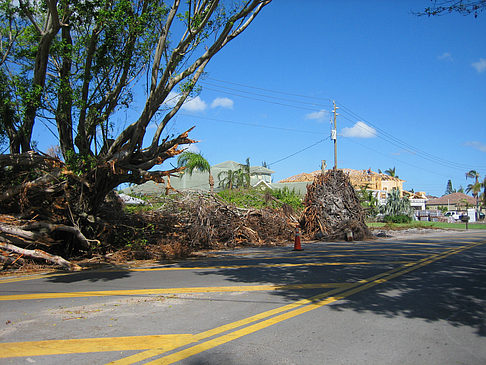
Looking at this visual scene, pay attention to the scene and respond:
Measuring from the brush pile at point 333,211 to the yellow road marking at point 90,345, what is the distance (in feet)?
50.5

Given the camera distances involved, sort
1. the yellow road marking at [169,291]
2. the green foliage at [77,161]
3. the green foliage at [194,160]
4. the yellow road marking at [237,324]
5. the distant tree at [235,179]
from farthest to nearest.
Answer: the distant tree at [235,179] < the green foliage at [194,160] < the green foliage at [77,161] < the yellow road marking at [169,291] < the yellow road marking at [237,324]

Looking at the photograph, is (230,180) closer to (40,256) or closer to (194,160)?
(194,160)

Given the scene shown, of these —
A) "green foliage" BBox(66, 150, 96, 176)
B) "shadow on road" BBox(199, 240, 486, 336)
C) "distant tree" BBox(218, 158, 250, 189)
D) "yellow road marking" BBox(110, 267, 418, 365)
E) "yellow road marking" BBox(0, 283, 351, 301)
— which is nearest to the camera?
"yellow road marking" BBox(110, 267, 418, 365)

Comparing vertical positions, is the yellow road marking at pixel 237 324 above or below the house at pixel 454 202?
below

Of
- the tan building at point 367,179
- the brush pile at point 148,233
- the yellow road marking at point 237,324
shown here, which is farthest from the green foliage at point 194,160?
the tan building at point 367,179

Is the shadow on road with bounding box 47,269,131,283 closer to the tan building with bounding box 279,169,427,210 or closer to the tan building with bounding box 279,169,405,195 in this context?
the tan building with bounding box 279,169,427,210

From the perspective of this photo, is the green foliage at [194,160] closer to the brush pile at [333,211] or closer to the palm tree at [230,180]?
the palm tree at [230,180]

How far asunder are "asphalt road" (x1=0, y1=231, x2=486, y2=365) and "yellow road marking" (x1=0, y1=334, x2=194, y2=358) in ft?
0.04

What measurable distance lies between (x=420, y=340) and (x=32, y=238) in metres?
9.38

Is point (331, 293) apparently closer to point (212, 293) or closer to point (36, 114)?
point (212, 293)

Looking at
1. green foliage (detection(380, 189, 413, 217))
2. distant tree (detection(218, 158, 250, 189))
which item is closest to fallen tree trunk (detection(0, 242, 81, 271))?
distant tree (detection(218, 158, 250, 189))

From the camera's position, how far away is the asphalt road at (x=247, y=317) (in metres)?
4.18

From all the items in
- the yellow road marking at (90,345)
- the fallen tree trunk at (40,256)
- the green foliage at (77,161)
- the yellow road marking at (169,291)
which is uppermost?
the green foliage at (77,161)

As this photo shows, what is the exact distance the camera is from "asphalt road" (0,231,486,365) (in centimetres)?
418
